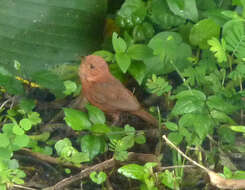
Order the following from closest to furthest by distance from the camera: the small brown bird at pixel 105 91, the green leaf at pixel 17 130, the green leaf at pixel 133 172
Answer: the green leaf at pixel 133 172 → the green leaf at pixel 17 130 → the small brown bird at pixel 105 91

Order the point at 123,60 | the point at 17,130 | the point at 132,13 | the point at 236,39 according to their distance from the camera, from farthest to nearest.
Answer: the point at 132,13, the point at 123,60, the point at 236,39, the point at 17,130

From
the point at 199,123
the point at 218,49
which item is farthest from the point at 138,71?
the point at 199,123

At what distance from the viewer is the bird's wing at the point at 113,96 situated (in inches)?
91.0

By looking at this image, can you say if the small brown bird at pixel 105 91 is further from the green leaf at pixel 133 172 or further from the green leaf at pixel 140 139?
the green leaf at pixel 133 172

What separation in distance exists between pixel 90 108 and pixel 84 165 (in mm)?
239

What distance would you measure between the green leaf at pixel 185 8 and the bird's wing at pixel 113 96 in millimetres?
444

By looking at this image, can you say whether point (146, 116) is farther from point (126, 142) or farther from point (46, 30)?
point (46, 30)

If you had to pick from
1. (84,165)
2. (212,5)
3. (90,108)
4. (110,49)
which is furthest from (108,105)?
(212,5)

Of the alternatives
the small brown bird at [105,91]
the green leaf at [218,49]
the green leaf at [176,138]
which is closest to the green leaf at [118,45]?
the small brown bird at [105,91]

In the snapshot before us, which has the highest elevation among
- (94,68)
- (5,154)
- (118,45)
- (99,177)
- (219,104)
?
(118,45)

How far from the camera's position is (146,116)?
92.6 inches

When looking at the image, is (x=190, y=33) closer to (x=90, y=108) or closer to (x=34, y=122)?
(x=90, y=108)

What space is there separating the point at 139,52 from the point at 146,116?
0.29 meters

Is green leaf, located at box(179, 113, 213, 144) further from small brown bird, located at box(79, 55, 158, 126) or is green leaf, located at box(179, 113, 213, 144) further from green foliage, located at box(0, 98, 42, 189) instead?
green foliage, located at box(0, 98, 42, 189)
